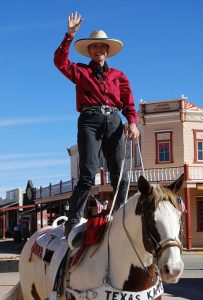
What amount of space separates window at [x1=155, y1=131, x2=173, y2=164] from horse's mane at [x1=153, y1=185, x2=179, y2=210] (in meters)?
30.9

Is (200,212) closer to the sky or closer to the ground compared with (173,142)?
closer to the ground

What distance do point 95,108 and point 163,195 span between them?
1.35 metres

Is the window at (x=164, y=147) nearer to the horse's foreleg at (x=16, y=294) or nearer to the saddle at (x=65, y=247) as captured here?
the horse's foreleg at (x=16, y=294)

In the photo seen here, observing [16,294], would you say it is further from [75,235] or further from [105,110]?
[105,110]

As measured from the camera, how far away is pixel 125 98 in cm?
515

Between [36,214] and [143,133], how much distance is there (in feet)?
47.5

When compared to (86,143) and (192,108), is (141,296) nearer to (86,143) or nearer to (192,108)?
(86,143)

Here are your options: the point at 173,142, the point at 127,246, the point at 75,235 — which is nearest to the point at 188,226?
the point at 173,142

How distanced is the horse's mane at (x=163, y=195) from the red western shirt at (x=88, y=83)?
4.19ft

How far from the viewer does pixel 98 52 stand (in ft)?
16.8

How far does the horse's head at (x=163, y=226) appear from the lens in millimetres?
3512

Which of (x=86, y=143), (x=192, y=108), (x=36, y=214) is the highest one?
(x=192, y=108)

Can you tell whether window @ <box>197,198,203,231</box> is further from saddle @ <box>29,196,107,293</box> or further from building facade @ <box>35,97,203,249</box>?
saddle @ <box>29,196,107,293</box>

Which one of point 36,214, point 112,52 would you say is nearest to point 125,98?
point 112,52
